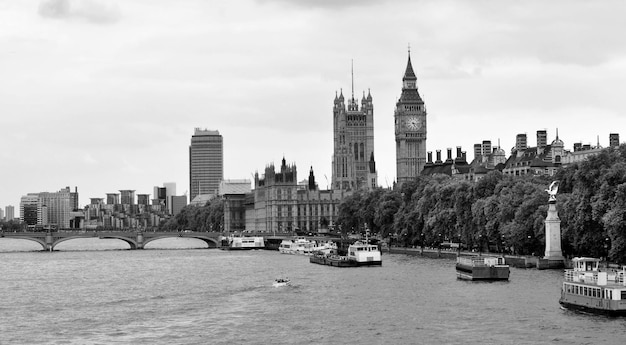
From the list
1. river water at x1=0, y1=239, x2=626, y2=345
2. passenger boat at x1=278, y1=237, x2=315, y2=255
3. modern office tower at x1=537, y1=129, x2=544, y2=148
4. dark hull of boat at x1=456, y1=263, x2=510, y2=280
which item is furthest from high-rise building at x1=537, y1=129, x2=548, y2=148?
dark hull of boat at x1=456, y1=263, x2=510, y2=280

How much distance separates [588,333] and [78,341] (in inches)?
1143

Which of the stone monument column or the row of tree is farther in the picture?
the stone monument column

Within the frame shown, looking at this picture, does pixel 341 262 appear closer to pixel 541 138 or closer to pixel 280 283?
pixel 280 283

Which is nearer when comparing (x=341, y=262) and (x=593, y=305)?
(x=593, y=305)

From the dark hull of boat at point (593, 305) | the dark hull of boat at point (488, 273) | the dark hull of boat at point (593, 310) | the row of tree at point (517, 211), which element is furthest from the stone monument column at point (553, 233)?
the dark hull of boat at point (593, 310)

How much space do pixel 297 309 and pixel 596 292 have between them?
20927 mm

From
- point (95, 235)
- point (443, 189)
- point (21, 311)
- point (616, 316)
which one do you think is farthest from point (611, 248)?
point (95, 235)

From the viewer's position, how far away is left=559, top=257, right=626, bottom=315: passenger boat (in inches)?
3004

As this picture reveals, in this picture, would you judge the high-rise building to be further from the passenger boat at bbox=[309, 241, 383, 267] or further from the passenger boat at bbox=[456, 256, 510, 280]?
the passenger boat at bbox=[456, 256, 510, 280]

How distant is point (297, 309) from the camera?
8719cm

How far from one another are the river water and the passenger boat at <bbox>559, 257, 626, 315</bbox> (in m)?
0.92

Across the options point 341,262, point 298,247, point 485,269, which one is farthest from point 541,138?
point 485,269

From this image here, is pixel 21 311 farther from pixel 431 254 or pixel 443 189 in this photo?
pixel 443 189

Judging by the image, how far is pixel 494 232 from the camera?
448 ft
